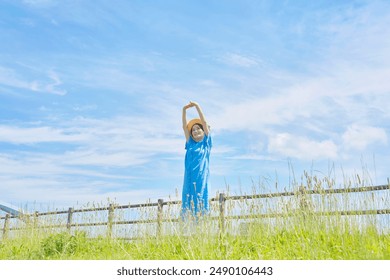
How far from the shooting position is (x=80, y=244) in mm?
6430

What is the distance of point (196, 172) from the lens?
6.40 meters

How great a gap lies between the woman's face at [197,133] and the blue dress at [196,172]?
0.21 feet

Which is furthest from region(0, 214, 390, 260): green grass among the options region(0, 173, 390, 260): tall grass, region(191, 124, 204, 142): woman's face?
region(191, 124, 204, 142): woman's face

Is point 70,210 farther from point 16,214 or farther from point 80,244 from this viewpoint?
point 80,244

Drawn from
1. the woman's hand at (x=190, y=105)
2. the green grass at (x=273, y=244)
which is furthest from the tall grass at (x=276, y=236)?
the woman's hand at (x=190, y=105)

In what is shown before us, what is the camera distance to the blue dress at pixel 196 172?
626 centimetres

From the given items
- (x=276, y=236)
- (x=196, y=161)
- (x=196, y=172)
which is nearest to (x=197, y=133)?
(x=196, y=161)

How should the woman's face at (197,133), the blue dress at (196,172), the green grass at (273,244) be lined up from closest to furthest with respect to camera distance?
the green grass at (273,244), the blue dress at (196,172), the woman's face at (197,133)

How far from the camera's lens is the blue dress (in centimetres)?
626

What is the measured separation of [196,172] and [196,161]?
17 cm

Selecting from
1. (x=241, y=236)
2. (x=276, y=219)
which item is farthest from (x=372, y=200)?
(x=241, y=236)

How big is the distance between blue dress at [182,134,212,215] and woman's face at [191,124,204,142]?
6 centimetres

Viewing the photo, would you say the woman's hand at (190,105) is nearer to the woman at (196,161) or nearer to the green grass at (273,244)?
the woman at (196,161)
